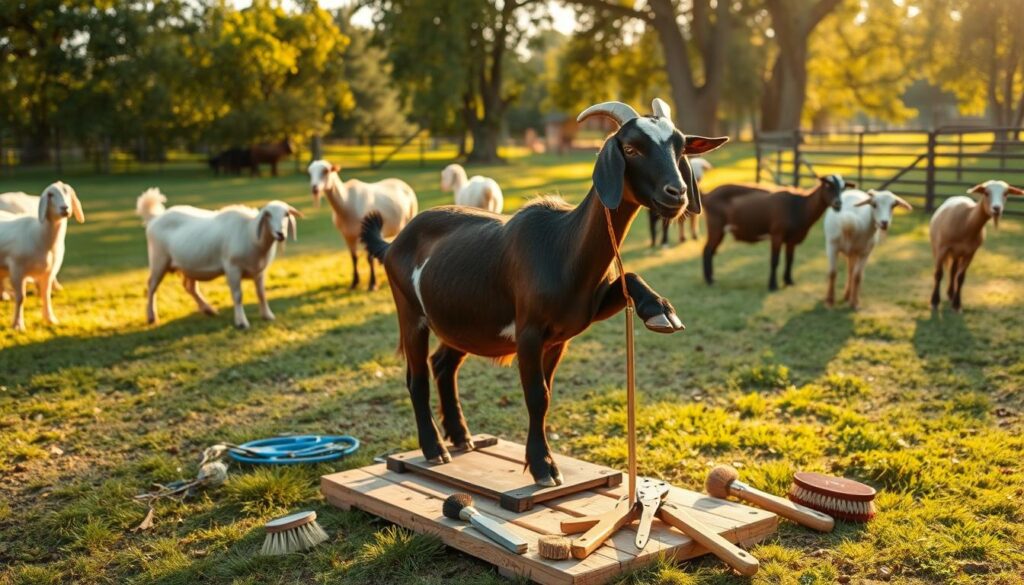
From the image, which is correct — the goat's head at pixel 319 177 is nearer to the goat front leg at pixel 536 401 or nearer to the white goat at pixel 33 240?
the white goat at pixel 33 240

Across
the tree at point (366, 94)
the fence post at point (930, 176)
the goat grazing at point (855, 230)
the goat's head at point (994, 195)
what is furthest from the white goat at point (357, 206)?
the tree at point (366, 94)

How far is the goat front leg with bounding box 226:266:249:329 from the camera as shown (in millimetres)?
10594

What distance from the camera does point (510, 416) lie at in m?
7.34

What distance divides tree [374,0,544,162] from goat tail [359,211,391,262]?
31290mm

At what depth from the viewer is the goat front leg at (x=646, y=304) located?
4242mm

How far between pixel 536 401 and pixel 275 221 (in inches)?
250

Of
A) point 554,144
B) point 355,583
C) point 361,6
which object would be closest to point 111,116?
point 361,6

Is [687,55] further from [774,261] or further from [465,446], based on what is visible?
[465,446]

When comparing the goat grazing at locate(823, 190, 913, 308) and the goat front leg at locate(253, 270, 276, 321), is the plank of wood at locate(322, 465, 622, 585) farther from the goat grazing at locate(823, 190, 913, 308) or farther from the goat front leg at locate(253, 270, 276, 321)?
the goat grazing at locate(823, 190, 913, 308)

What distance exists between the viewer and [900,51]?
45656 mm

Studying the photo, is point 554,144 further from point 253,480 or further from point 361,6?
point 253,480

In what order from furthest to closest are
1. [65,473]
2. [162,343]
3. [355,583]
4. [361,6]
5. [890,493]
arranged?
[361,6]
[162,343]
[65,473]
[890,493]
[355,583]

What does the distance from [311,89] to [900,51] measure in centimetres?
3146

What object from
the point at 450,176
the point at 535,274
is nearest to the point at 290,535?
the point at 535,274
